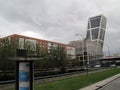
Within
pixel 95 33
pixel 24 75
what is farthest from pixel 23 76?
pixel 95 33

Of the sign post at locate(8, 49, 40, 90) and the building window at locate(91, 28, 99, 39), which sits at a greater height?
the building window at locate(91, 28, 99, 39)

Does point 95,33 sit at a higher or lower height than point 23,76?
higher

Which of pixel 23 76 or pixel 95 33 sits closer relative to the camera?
pixel 23 76

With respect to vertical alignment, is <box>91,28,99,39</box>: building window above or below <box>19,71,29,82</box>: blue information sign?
above

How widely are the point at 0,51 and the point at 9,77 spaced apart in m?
7.80

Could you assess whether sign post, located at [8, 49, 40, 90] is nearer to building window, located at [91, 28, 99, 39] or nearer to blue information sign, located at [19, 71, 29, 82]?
blue information sign, located at [19, 71, 29, 82]

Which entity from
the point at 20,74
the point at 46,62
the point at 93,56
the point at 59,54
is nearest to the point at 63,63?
the point at 59,54

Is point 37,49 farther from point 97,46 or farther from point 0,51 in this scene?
point 97,46

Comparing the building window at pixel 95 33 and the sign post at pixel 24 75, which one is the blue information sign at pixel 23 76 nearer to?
the sign post at pixel 24 75

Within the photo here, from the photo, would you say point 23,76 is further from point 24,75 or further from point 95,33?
point 95,33

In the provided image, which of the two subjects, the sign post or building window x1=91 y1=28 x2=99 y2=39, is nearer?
the sign post

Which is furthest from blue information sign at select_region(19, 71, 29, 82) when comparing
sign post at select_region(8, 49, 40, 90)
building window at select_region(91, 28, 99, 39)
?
building window at select_region(91, 28, 99, 39)

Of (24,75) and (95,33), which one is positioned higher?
(95,33)

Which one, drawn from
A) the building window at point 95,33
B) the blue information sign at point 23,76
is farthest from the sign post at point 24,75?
the building window at point 95,33
